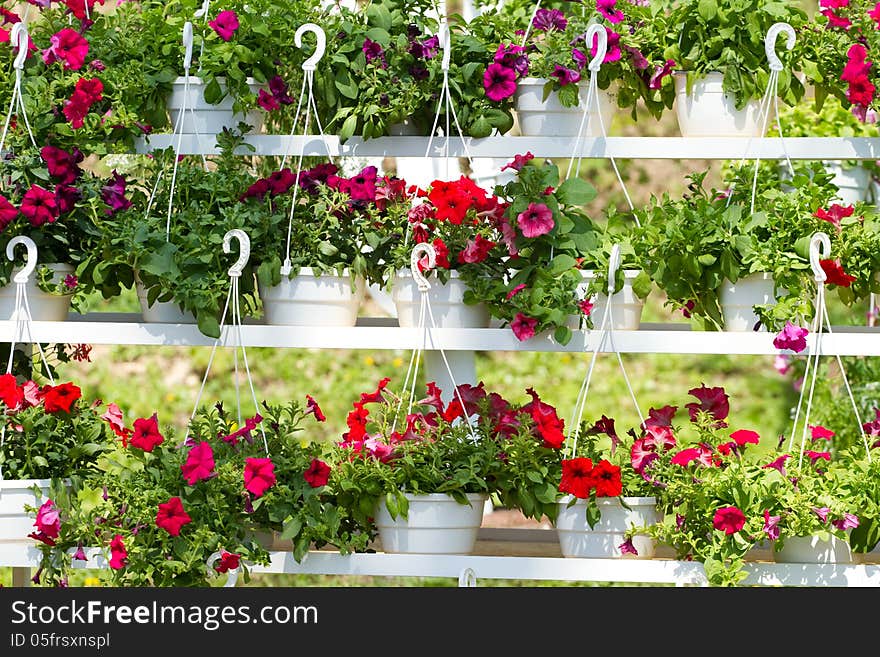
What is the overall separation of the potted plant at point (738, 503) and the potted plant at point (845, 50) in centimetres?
62

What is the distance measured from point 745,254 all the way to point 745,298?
0.30 feet

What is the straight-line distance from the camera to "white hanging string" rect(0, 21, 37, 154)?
2.16m

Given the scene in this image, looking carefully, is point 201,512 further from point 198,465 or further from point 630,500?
point 630,500

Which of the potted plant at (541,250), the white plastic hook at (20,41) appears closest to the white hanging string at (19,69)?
the white plastic hook at (20,41)

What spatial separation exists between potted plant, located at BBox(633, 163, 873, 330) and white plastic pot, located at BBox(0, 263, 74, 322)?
111 centimetres

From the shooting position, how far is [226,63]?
85.0 inches

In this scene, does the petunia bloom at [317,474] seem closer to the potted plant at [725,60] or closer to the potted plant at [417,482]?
the potted plant at [417,482]

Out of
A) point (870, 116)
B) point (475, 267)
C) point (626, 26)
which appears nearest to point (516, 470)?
point (475, 267)

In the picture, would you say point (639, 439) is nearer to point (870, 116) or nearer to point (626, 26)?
point (626, 26)

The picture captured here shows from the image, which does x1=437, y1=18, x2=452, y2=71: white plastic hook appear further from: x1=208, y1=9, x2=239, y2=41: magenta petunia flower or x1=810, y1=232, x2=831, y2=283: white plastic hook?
x1=810, y1=232, x2=831, y2=283: white plastic hook

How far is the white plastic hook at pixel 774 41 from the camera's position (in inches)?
81.4

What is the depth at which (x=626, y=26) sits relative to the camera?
2184 mm

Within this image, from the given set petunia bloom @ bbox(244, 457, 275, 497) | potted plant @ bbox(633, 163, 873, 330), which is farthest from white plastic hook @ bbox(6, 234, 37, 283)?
potted plant @ bbox(633, 163, 873, 330)

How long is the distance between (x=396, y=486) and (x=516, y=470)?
217mm
